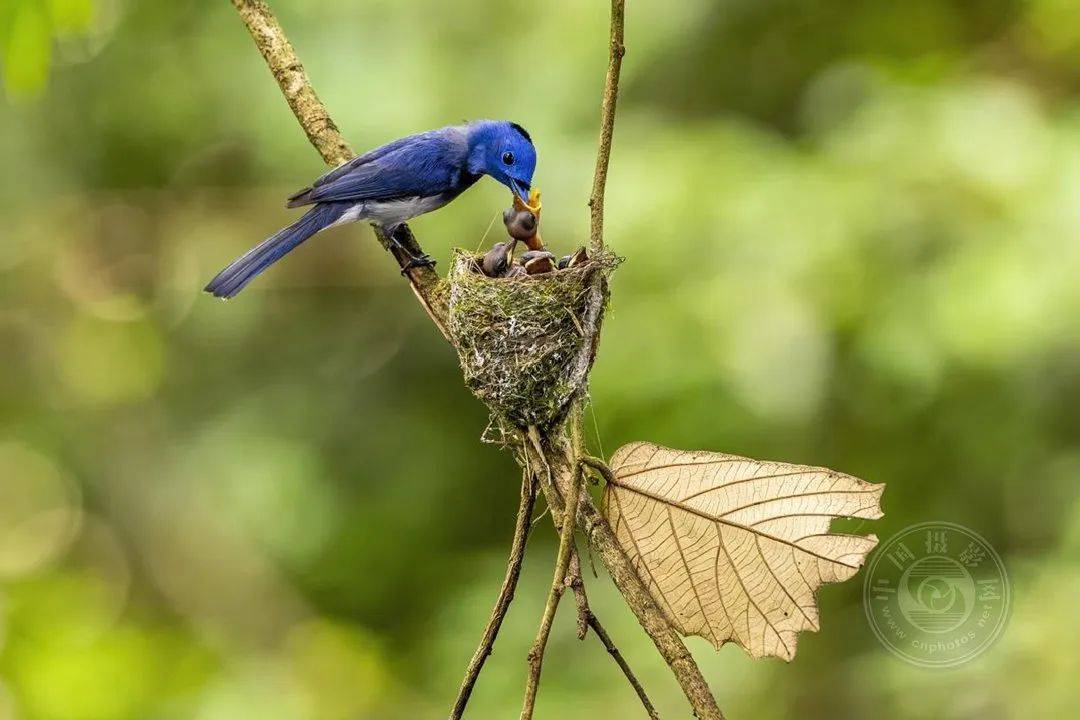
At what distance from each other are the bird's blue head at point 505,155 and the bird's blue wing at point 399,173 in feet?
0.31

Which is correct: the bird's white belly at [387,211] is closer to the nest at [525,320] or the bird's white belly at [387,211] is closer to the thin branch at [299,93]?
the nest at [525,320]

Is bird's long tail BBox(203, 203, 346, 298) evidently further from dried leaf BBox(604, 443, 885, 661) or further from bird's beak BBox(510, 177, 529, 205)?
dried leaf BBox(604, 443, 885, 661)

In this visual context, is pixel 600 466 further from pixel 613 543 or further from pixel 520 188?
pixel 520 188

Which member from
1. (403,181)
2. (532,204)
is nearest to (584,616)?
(532,204)

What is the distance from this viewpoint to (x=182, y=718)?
527 cm

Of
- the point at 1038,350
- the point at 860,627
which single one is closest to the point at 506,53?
the point at 1038,350

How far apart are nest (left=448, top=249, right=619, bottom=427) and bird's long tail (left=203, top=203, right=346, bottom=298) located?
2.41 feet

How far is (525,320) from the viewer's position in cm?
276

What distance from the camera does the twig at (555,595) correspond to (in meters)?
1.30

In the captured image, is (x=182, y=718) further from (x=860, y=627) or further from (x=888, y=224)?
(x=888, y=224)

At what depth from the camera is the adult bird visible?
362 cm

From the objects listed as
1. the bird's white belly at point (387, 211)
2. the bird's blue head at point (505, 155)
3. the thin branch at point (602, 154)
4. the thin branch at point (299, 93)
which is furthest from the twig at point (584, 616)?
the bird's blue head at point (505, 155)

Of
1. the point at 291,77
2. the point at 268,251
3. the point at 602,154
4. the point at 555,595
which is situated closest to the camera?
the point at 555,595

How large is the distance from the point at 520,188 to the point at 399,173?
1.45ft
